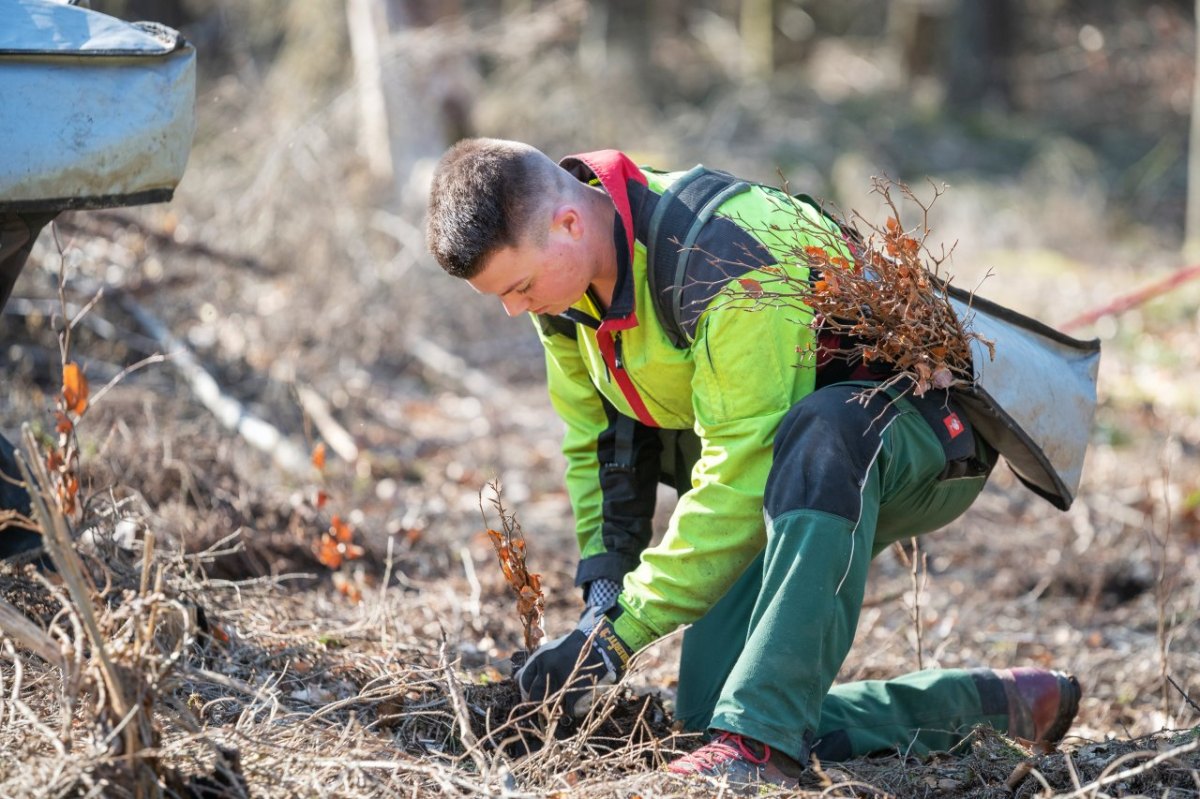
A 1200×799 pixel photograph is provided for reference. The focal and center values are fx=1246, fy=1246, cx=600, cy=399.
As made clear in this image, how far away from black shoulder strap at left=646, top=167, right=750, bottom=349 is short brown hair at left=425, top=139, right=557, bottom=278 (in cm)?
27

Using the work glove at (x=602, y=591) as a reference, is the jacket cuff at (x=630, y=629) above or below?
above

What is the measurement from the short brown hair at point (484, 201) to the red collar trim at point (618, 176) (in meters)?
0.14

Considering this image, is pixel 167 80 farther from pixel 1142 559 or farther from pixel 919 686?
pixel 1142 559

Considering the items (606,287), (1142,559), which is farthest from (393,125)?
(606,287)

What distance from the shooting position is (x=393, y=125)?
993cm

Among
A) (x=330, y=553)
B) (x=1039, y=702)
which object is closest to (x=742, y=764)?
(x=1039, y=702)

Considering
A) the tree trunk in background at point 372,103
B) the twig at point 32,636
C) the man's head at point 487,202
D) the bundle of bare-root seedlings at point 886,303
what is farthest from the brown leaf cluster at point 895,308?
the tree trunk in background at point 372,103

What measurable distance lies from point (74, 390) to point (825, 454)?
1878 mm

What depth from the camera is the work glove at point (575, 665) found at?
9.00 feet

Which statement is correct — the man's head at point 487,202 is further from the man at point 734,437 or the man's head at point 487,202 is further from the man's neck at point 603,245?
the man's neck at point 603,245

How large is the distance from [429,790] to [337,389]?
4344 mm

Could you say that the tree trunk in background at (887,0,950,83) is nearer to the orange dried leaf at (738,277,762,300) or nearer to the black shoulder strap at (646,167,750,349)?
the black shoulder strap at (646,167,750,349)

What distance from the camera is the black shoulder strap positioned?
109 inches

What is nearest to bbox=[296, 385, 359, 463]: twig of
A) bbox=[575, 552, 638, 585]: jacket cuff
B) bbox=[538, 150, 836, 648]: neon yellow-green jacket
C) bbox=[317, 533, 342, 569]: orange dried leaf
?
bbox=[317, 533, 342, 569]: orange dried leaf
